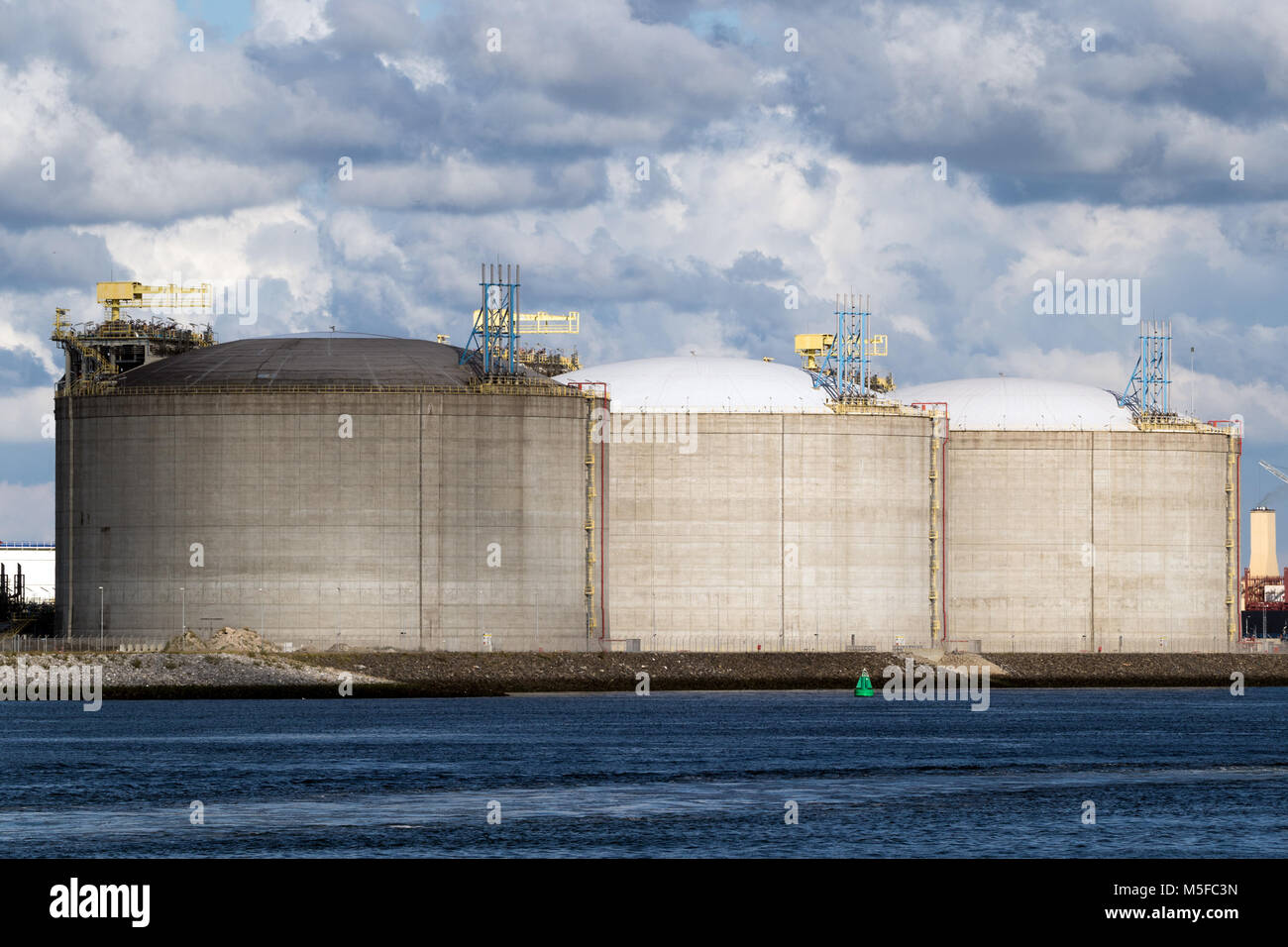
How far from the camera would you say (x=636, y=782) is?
60.2 metres

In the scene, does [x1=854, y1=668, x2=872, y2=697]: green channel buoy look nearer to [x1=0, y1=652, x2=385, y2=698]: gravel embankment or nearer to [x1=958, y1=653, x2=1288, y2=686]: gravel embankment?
[x1=958, y1=653, x2=1288, y2=686]: gravel embankment

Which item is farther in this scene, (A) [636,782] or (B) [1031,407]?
(B) [1031,407]

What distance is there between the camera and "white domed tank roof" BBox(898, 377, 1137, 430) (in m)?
131

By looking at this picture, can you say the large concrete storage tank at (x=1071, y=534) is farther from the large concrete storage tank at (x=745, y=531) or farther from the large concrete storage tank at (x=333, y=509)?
the large concrete storage tank at (x=333, y=509)

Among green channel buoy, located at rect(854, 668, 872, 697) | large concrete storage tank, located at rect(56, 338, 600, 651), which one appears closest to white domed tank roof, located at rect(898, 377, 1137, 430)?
green channel buoy, located at rect(854, 668, 872, 697)

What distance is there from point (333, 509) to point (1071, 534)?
48033 millimetres

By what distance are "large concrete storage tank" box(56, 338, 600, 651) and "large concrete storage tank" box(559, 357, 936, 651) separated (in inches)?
290

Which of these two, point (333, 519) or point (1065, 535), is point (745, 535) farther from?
point (333, 519)

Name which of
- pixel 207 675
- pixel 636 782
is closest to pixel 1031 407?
pixel 207 675

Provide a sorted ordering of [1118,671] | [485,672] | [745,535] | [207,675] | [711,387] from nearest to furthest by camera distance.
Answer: [207,675] < [485,672] < [745,535] < [711,387] < [1118,671]

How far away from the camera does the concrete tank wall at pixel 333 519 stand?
4350 inches
